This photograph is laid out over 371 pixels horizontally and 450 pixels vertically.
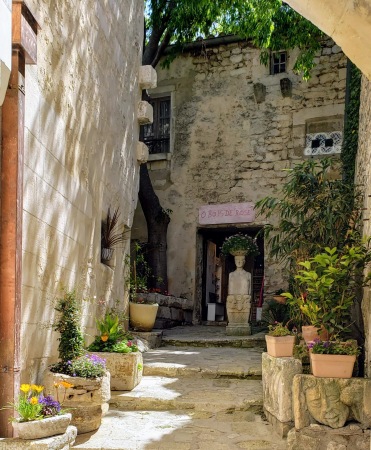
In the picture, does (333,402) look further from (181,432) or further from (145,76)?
(145,76)

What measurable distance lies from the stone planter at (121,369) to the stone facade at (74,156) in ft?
1.52

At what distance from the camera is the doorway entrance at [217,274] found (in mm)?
11391

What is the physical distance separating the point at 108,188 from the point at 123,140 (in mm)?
1023

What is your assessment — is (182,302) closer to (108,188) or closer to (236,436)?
(108,188)

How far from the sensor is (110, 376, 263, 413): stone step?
4.67 metres

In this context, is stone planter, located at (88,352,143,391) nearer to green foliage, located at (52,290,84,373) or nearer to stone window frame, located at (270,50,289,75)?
green foliage, located at (52,290,84,373)

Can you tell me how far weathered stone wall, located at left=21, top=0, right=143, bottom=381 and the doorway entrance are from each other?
4.12 metres

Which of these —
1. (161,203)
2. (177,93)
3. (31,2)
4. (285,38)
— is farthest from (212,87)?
(31,2)

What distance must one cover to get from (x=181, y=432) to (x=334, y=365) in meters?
1.31

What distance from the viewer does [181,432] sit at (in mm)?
4082

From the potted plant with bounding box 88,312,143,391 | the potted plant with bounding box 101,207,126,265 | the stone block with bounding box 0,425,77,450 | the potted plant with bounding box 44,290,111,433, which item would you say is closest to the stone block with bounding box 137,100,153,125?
the potted plant with bounding box 101,207,126,265

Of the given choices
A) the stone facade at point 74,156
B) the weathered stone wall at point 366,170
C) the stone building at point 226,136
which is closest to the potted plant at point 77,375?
the stone facade at point 74,156

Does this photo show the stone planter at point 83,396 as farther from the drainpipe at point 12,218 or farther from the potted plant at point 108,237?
the potted plant at point 108,237

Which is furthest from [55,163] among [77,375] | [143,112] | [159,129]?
[159,129]
